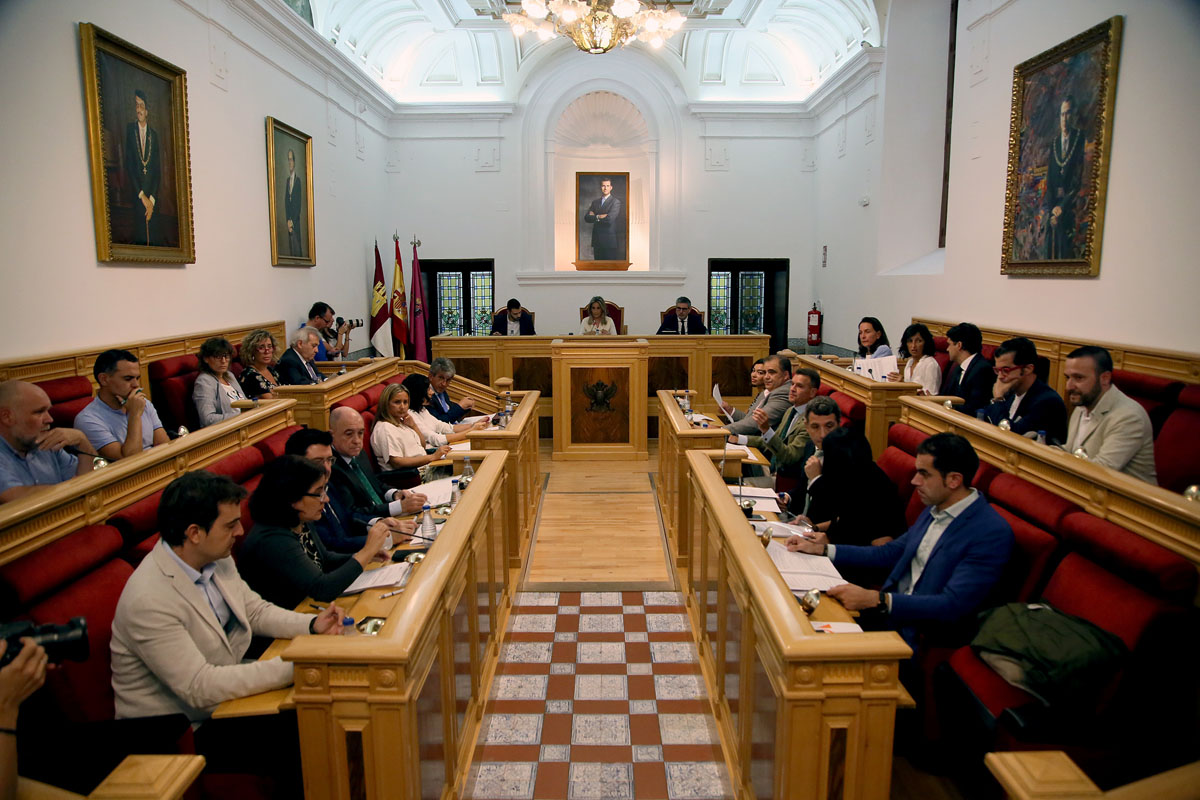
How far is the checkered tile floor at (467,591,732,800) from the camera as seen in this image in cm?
302

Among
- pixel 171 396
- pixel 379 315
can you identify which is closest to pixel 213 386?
pixel 171 396

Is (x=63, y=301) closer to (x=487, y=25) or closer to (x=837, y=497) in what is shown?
(x=837, y=497)

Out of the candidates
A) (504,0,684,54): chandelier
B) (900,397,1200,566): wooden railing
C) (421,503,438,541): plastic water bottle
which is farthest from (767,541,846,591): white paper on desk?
(504,0,684,54): chandelier

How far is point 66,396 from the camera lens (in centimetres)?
502

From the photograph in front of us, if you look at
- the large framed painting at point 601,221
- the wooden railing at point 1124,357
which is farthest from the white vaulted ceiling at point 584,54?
the wooden railing at point 1124,357

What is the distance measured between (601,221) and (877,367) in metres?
8.31

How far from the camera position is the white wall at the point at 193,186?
191 inches

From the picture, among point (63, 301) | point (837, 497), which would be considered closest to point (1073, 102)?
point (837, 497)

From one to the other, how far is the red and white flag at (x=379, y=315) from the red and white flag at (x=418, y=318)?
446 millimetres

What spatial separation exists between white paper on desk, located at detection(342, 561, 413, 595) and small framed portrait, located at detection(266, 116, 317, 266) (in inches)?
252

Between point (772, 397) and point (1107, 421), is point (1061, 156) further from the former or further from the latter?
point (1107, 421)

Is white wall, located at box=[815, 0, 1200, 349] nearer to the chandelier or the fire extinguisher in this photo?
the fire extinguisher

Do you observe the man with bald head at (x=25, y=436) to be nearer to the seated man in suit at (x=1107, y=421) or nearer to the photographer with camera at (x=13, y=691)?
the photographer with camera at (x=13, y=691)

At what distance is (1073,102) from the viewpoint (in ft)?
20.1
